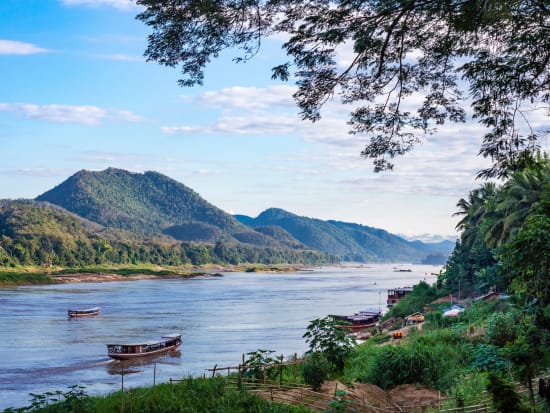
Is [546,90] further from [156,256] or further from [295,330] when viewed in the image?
[156,256]

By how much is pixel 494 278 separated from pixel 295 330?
47.2 feet

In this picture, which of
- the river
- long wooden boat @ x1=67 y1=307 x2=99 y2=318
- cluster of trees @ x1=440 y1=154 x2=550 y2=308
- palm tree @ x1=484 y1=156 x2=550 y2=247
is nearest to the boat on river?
the river

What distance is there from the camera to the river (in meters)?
29.2

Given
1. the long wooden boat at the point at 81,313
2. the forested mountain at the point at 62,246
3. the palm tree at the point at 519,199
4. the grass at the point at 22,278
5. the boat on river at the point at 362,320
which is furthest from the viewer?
the forested mountain at the point at 62,246

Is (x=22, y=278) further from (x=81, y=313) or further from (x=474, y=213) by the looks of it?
(x=474, y=213)

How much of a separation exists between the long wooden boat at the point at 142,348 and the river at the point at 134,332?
599 mm

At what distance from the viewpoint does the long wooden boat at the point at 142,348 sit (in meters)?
33.4

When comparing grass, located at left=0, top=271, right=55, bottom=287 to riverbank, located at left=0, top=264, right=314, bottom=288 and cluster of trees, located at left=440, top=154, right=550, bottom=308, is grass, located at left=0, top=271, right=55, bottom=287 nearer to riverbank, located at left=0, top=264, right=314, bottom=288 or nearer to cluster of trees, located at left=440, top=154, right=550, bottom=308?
riverbank, located at left=0, top=264, right=314, bottom=288

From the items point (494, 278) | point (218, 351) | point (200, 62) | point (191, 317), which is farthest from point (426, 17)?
point (191, 317)

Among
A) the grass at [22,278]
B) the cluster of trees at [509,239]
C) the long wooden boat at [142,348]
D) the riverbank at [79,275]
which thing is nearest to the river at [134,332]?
the long wooden boat at [142,348]

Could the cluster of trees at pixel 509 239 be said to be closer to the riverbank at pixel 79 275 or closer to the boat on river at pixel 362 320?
the boat on river at pixel 362 320

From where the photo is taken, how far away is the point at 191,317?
53.4 m

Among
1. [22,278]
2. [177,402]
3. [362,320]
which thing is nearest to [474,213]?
[362,320]

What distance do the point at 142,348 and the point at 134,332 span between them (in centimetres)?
914
